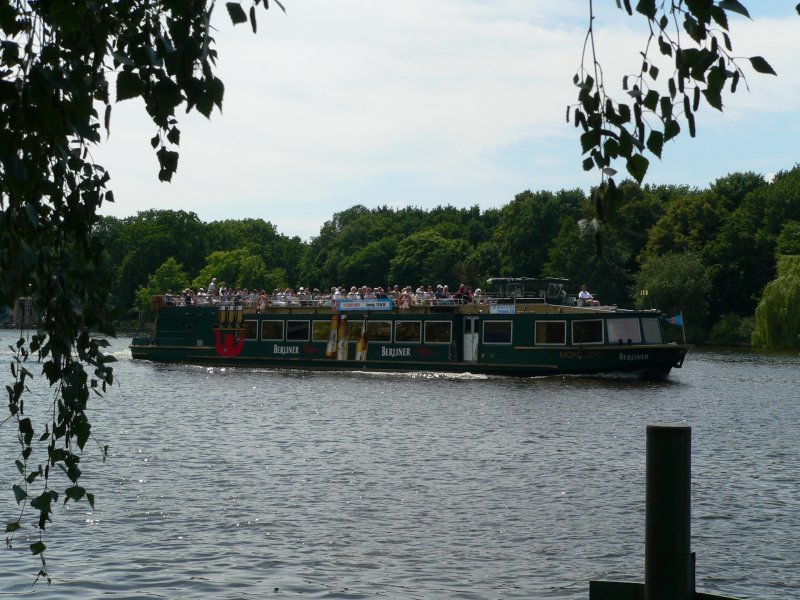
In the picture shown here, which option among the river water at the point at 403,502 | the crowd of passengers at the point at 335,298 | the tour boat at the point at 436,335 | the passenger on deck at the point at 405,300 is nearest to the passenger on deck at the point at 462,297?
the crowd of passengers at the point at 335,298

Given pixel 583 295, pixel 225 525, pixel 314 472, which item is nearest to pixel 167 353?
pixel 583 295

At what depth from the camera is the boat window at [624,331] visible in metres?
45.1

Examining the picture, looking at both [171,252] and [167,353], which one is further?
[171,252]

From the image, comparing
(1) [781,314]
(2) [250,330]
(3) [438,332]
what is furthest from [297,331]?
(1) [781,314]

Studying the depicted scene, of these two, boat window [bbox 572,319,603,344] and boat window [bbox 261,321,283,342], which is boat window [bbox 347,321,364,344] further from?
Result: boat window [bbox 572,319,603,344]

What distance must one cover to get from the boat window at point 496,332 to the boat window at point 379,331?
4.67 metres

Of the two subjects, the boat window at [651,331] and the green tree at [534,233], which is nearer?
the boat window at [651,331]

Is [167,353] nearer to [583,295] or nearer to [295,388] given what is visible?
[295,388]

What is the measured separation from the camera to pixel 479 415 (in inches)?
1270

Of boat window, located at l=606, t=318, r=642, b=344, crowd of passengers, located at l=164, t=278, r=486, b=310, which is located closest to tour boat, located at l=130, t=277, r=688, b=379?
boat window, located at l=606, t=318, r=642, b=344

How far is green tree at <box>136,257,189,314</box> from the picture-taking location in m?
142

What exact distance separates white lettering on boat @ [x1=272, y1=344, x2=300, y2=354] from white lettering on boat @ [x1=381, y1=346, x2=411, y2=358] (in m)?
4.94

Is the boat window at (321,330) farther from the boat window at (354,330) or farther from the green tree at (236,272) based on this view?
the green tree at (236,272)

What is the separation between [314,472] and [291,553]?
6.78 metres
